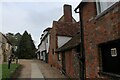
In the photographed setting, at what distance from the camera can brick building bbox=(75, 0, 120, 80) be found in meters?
8.30

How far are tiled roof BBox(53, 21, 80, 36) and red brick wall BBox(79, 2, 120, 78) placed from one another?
14022 millimetres

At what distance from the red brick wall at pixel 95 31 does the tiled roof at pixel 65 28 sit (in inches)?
552

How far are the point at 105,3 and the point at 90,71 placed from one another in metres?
3.89

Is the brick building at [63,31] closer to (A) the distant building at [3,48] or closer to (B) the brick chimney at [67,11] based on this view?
(B) the brick chimney at [67,11]

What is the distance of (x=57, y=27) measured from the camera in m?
26.7

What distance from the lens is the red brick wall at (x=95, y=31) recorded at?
833 cm

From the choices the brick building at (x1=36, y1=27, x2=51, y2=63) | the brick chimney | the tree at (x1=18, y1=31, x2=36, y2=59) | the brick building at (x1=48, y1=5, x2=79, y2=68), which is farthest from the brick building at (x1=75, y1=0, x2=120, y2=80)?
the tree at (x1=18, y1=31, x2=36, y2=59)

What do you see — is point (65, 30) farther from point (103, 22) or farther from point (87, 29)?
point (103, 22)

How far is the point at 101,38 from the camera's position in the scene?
946 centimetres

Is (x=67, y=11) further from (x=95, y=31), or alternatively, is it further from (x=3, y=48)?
(x=95, y=31)

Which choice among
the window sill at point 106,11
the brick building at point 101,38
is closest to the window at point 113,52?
the brick building at point 101,38

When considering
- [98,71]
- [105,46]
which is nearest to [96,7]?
[105,46]

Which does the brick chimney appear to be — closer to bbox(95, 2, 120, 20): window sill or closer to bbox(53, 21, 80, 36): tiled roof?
bbox(53, 21, 80, 36): tiled roof

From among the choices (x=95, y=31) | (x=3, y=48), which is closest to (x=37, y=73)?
(x=95, y=31)
